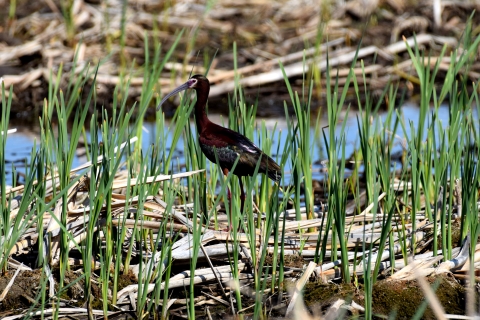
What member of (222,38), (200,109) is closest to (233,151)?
(200,109)

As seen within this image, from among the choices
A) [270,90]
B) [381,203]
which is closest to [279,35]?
[270,90]

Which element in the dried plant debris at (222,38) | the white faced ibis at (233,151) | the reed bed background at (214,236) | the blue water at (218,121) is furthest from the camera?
the dried plant debris at (222,38)

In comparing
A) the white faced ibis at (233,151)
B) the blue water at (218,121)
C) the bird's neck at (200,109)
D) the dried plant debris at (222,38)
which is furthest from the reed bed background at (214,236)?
the dried plant debris at (222,38)

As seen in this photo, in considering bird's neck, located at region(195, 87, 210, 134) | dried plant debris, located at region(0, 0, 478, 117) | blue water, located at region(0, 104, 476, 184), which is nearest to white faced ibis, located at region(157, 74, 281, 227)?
bird's neck, located at region(195, 87, 210, 134)

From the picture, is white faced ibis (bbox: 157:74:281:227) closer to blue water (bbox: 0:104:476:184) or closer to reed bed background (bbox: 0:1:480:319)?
reed bed background (bbox: 0:1:480:319)

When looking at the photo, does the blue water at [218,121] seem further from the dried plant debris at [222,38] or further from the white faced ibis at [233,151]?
the white faced ibis at [233,151]

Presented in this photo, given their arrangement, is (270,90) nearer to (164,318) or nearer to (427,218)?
(427,218)

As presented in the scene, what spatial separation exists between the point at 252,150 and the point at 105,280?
51.8 inches

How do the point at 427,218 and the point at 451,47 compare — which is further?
the point at 451,47

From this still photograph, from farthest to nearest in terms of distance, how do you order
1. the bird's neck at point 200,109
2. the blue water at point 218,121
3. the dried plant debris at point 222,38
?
the dried plant debris at point 222,38, the blue water at point 218,121, the bird's neck at point 200,109

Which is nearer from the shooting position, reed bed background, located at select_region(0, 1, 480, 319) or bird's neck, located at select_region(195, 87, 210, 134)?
reed bed background, located at select_region(0, 1, 480, 319)

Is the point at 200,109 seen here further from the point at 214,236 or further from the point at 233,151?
the point at 214,236

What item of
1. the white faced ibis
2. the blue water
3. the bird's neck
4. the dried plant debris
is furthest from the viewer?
the dried plant debris

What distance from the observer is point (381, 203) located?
526 centimetres
